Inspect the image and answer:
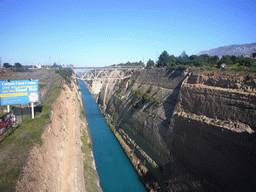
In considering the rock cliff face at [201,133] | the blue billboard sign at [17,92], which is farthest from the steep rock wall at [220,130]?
the blue billboard sign at [17,92]

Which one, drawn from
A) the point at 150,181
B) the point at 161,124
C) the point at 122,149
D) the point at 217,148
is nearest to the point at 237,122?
the point at 217,148

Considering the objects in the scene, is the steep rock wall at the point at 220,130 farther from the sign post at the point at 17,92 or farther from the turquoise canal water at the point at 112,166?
the sign post at the point at 17,92

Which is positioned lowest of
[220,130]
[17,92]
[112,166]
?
[112,166]

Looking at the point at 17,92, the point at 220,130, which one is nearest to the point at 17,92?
the point at 17,92

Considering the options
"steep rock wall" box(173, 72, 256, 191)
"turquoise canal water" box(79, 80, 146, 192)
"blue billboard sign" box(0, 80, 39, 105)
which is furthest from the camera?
"turquoise canal water" box(79, 80, 146, 192)

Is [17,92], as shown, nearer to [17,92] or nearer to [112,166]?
[17,92]

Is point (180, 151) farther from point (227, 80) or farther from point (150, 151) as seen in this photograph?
point (227, 80)

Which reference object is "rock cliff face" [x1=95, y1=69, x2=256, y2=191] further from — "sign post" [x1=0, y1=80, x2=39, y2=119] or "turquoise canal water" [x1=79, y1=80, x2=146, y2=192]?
"sign post" [x1=0, y1=80, x2=39, y2=119]

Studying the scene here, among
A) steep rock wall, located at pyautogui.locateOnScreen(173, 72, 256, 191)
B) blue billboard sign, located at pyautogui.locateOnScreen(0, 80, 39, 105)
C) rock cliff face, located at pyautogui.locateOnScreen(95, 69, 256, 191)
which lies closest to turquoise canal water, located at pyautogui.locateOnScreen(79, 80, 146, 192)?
rock cliff face, located at pyautogui.locateOnScreen(95, 69, 256, 191)
